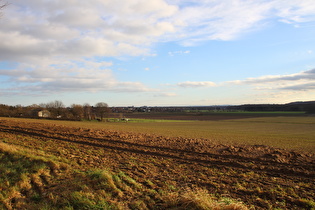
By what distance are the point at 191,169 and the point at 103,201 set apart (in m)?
6.12

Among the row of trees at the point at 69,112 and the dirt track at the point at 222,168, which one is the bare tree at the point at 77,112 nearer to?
the row of trees at the point at 69,112

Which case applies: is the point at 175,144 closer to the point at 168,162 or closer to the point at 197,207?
the point at 168,162

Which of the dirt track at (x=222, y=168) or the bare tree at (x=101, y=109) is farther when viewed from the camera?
the bare tree at (x=101, y=109)

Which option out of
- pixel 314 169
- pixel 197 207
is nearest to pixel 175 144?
pixel 314 169

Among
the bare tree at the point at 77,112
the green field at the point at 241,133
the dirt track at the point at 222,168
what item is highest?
the bare tree at the point at 77,112

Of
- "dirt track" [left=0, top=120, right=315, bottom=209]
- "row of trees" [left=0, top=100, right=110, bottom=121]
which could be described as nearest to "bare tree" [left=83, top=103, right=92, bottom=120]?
"row of trees" [left=0, top=100, right=110, bottom=121]

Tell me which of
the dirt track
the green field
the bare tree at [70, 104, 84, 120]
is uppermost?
the bare tree at [70, 104, 84, 120]

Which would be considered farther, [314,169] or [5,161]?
[314,169]

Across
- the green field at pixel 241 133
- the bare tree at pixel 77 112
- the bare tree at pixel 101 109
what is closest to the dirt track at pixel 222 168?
the green field at pixel 241 133

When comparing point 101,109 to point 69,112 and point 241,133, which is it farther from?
point 241,133

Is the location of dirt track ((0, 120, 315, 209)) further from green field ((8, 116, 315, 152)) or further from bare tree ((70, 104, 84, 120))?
bare tree ((70, 104, 84, 120))

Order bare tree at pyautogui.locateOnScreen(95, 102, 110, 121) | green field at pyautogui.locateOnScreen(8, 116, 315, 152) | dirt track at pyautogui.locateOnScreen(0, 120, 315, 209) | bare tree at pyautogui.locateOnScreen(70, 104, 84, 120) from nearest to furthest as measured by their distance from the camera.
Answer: dirt track at pyautogui.locateOnScreen(0, 120, 315, 209) → green field at pyautogui.locateOnScreen(8, 116, 315, 152) → bare tree at pyautogui.locateOnScreen(70, 104, 84, 120) → bare tree at pyautogui.locateOnScreen(95, 102, 110, 121)

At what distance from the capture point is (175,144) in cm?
1741

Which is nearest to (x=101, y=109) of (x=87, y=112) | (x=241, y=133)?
(x=87, y=112)
